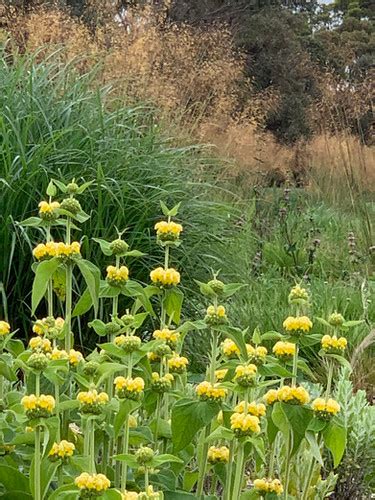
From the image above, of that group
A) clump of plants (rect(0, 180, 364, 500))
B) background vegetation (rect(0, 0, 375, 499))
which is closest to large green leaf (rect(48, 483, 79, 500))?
clump of plants (rect(0, 180, 364, 500))

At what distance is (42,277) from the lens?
4.00 ft

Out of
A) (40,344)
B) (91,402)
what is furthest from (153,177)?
(91,402)

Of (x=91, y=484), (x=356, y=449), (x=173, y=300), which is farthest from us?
(x=356, y=449)

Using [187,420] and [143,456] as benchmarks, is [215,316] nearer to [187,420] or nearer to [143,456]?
[187,420]

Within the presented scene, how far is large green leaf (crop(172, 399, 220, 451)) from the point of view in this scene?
116 centimetres

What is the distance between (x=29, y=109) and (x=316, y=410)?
2.76 meters

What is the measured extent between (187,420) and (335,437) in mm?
248

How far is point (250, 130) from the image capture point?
7.32m

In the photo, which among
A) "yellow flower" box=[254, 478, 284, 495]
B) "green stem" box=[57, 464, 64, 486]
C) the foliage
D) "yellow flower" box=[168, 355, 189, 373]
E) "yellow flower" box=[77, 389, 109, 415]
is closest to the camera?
"yellow flower" box=[77, 389, 109, 415]

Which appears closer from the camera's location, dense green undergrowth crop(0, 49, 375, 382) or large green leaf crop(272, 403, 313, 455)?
large green leaf crop(272, 403, 313, 455)

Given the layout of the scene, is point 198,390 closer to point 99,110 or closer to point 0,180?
point 0,180

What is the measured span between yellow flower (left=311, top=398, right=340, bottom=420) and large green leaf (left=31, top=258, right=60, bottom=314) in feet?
1.49

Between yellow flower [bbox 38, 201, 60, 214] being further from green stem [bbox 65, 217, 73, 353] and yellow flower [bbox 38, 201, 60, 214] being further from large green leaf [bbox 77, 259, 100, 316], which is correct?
large green leaf [bbox 77, 259, 100, 316]

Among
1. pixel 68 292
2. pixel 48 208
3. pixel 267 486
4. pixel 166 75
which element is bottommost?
pixel 267 486
